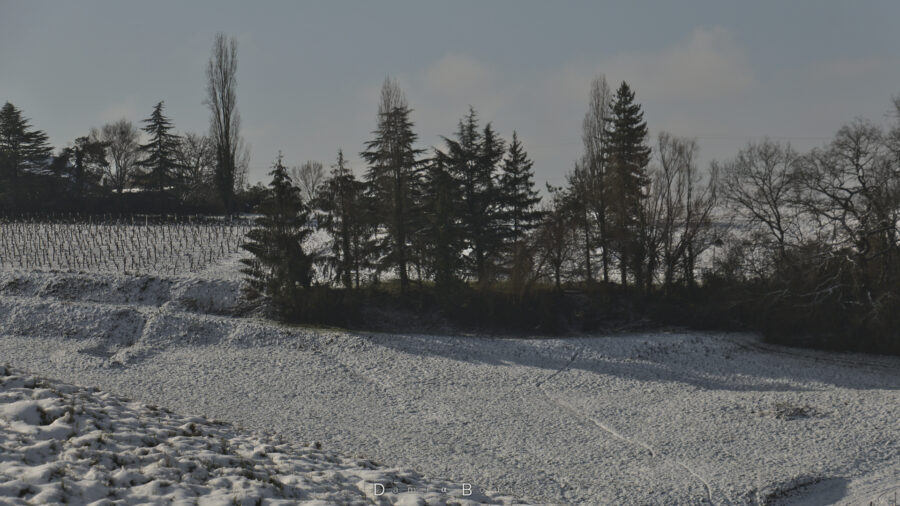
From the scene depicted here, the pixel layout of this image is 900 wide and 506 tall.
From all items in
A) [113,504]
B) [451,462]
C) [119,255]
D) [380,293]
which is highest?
[119,255]

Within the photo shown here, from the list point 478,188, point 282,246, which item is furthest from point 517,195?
point 282,246

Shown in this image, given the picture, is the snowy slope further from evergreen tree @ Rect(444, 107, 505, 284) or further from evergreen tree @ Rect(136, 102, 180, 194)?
evergreen tree @ Rect(136, 102, 180, 194)

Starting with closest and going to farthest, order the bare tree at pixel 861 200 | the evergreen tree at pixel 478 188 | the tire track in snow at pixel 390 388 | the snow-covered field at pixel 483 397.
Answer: the snow-covered field at pixel 483 397 < the tire track in snow at pixel 390 388 < the bare tree at pixel 861 200 < the evergreen tree at pixel 478 188

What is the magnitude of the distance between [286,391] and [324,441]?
5.52 meters

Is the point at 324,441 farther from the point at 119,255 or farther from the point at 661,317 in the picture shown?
the point at 119,255

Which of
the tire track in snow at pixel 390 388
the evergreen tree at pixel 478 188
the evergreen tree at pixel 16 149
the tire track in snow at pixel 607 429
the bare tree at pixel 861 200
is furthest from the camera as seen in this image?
the evergreen tree at pixel 16 149

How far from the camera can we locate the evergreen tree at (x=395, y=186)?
34.2m

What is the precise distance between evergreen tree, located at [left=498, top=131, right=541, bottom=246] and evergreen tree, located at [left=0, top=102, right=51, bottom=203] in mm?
46252

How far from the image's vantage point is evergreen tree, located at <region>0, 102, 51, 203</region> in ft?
190

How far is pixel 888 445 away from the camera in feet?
53.3

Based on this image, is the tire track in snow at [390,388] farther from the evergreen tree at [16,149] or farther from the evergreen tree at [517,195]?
the evergreen tree at [16,149]

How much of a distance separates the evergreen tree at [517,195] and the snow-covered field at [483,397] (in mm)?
11666

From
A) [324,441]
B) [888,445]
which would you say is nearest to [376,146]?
[324,441]

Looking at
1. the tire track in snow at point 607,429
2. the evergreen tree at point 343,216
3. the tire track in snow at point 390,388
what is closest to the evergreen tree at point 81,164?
the evergreen tree at point 343,216
